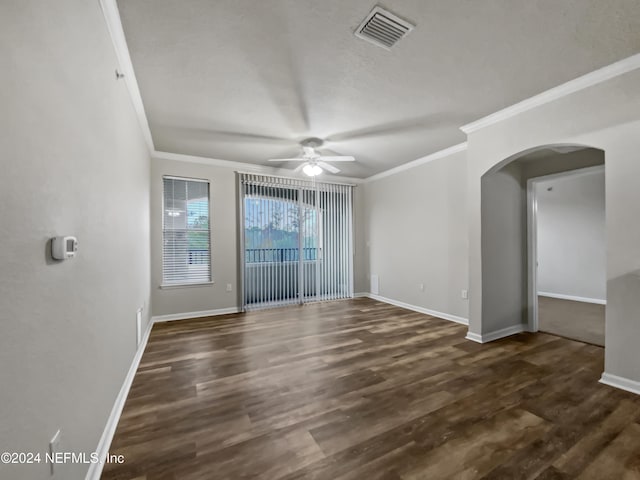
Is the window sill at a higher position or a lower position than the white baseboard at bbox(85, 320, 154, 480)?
higher

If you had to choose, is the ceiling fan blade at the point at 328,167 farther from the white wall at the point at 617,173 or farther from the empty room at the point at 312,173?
the white wall at the point at 617,173

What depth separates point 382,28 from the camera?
6.03 ft

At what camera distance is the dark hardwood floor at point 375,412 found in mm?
Answer: 1519

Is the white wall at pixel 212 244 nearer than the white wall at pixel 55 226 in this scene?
No

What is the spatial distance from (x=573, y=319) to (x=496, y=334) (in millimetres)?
1947

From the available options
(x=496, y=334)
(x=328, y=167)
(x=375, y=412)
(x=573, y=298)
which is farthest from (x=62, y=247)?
(x=573, y=298)

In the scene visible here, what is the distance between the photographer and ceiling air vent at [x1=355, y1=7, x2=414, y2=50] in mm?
1735

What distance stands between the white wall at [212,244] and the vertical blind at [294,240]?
192 millimetres

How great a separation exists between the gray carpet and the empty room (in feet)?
0.23

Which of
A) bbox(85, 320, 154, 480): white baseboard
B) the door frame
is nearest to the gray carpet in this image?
the door frame

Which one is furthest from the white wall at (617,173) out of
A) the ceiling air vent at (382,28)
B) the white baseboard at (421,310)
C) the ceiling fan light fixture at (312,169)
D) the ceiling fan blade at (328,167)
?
the ceiling fan light fixture at (312,169)

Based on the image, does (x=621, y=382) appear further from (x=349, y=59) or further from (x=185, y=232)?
(x=185, y=232)

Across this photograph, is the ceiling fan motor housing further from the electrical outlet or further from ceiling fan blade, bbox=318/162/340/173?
the electrical outlet

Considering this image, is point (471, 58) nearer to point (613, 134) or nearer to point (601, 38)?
point (601, 38)
